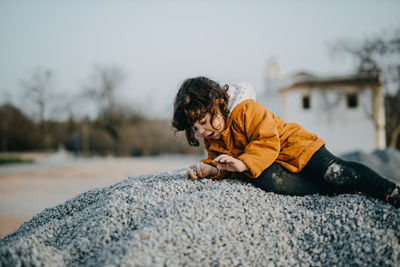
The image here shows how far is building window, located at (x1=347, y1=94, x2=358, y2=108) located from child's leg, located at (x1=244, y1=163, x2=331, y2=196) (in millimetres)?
24490

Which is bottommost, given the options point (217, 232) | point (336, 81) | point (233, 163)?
point (217, 232)

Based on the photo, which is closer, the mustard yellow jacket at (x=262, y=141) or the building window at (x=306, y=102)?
the mustard yellow jacket at (x=262, y=141)

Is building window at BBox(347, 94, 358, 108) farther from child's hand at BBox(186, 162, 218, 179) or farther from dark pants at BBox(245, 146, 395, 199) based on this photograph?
child's hand at BBox(186, 162, 218, 179)

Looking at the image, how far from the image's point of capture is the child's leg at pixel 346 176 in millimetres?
2203

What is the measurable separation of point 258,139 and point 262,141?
47 mm

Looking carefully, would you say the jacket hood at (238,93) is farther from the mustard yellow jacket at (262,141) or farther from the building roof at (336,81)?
the building roof at (336,81)

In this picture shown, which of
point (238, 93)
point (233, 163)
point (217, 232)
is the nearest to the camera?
point (217, 232)

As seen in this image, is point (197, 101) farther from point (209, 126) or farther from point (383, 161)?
point (383, 161)

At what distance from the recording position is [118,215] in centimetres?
204

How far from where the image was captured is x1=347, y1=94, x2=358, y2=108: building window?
24.0 metres

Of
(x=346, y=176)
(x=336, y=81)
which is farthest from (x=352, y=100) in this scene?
(x=346, y=176)

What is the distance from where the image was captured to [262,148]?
2.24 meters

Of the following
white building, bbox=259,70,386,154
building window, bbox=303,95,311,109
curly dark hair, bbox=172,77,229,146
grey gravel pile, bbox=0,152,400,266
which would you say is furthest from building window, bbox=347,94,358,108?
curly dark hair, bbox=172,77,229,146

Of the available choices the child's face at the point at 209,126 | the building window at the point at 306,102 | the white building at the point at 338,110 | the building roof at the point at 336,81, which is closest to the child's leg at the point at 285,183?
the child's face at the point at 209,126
